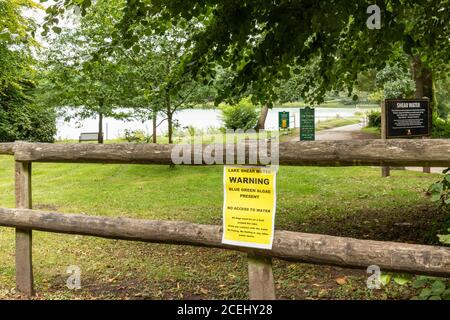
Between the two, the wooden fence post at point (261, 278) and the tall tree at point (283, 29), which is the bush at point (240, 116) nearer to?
the tall tree at point (283, 29)

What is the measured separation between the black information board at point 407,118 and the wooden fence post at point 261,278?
8293 millimetres

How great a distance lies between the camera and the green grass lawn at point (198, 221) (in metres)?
4.63

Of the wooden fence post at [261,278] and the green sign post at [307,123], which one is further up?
the green sign post at [307,123]

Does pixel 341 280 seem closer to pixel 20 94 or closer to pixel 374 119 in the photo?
pixel 20 94

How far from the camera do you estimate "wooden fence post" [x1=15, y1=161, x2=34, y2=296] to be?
14.7 ft

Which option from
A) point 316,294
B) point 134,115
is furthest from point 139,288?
point 134,115

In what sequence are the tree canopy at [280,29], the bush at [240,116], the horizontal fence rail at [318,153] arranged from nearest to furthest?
1. the horizontal fence rail at [318,153]
2. the tree canopy at [280,29]
3. the bush at [240,116]

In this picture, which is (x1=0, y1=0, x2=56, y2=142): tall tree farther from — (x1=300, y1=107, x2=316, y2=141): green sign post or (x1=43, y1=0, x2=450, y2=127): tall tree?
Result: (x1=43, y1=0, x2=450, y2=127): tall tree

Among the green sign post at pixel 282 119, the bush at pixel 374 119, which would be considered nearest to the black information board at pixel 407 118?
the green sign post at pixel 282 119

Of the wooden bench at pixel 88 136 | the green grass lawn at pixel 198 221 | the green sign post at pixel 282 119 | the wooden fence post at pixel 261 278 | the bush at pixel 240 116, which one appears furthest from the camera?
the bush at pixel 240 116

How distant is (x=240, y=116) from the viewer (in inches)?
985

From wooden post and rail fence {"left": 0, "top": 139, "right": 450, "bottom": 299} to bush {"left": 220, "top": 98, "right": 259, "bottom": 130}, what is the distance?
19.6 m

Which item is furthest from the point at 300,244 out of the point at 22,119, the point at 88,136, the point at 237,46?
the point at 22,119

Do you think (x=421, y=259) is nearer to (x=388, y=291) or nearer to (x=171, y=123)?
(x=388, y=291)
